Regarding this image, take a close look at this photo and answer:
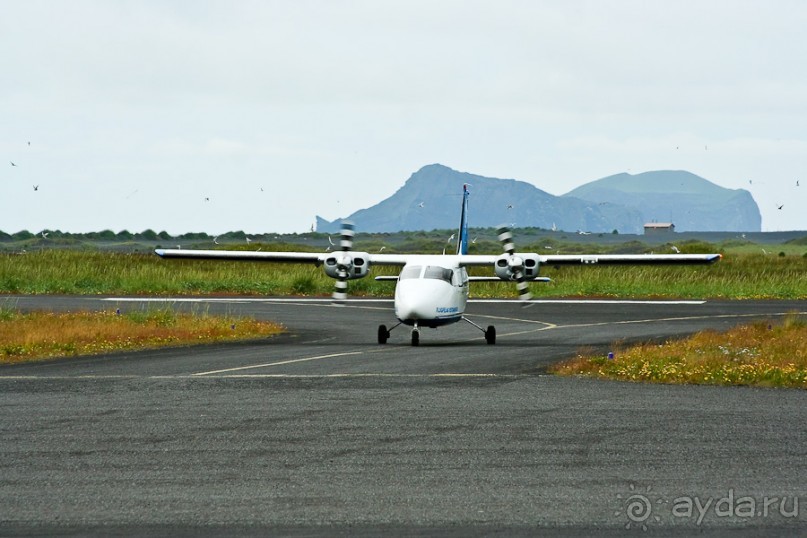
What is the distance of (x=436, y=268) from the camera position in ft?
101

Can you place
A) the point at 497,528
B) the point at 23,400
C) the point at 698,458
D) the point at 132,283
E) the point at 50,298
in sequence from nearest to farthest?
the point at 497,528, the point at 698,458, the point at 23,400, the point at 50,298, the point at 132,283

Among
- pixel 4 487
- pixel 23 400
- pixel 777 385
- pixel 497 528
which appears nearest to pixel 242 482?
pixel 4 487

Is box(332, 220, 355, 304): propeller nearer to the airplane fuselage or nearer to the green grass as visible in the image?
the airplane fuselage

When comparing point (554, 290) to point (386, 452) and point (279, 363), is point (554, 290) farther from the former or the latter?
point (386, 452)

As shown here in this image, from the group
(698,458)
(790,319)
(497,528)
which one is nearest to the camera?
(497,528)

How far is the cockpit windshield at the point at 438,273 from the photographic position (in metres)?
30.5

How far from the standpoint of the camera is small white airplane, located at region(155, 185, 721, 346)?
29.9 m

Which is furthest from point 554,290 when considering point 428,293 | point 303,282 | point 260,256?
point 428,293

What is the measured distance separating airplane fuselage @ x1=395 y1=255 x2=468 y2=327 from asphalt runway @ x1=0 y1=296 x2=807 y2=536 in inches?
169

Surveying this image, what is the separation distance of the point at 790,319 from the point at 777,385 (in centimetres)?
1431

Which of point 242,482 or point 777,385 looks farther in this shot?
point 777,385

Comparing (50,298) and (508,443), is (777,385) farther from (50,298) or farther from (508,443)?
(50,298)

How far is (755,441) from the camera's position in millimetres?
13961

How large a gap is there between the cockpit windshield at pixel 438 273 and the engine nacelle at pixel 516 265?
3053 mm
